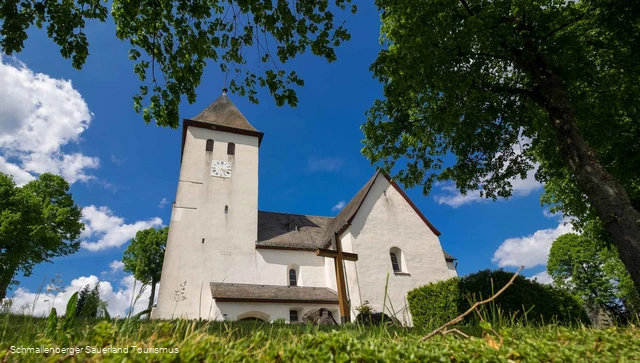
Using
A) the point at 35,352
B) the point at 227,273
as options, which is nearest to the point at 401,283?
the point at 227,273

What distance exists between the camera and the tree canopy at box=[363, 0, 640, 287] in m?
8.06

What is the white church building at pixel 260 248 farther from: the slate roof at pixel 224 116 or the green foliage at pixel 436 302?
the green foliage at pixel 436 302

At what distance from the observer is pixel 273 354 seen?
2.04m

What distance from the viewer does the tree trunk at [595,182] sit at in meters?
6.31

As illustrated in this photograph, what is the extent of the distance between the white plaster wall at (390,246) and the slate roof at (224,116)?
10814mm

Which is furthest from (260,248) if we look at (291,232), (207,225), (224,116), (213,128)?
(224,116)

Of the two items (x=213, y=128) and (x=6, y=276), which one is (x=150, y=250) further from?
(x=213, y=128)

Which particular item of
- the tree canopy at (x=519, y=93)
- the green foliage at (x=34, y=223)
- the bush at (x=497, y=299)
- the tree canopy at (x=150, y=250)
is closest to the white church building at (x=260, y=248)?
the bush at (x=497, y=299)

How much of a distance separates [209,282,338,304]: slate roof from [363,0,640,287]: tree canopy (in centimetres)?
835

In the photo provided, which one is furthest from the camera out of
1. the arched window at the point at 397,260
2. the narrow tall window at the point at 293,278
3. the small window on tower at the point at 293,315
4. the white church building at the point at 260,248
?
the narrow tall window at the point at 293,278

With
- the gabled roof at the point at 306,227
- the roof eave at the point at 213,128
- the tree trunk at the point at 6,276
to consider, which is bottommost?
the tree trunk at the point at 6,276

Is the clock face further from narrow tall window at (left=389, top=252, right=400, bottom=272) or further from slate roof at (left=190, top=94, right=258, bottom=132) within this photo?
narrow tall window at (left=389, top=252, right=400, bottom=272)

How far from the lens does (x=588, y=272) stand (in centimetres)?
2834

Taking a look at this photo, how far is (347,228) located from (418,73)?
35.6 feet
